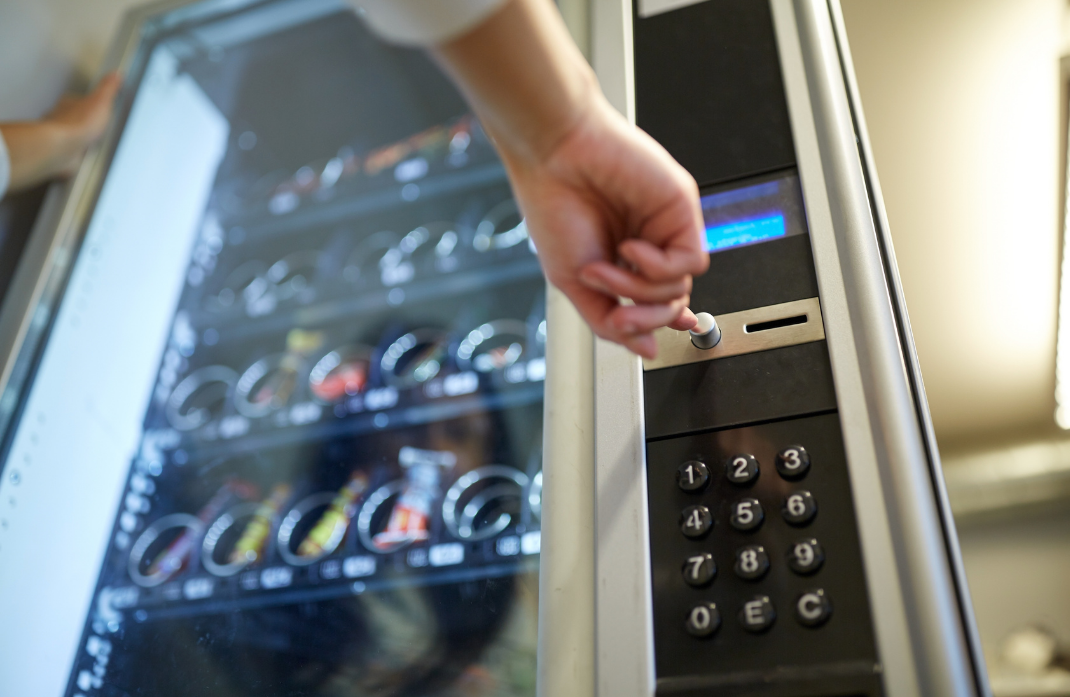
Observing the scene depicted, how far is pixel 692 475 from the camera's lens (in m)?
0.68

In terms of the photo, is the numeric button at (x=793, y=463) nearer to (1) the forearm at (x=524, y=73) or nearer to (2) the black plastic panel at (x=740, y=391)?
(2) the black plastic panel at (x=740, y=391)

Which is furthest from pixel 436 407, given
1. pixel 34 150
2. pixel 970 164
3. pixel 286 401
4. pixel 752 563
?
pixel 970 164

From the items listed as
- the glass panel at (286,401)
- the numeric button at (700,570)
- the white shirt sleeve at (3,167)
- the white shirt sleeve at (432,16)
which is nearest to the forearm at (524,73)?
the white shirt sleeve at (432,16)

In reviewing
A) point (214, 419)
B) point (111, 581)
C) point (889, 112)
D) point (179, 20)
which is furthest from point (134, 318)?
point (889, 112)

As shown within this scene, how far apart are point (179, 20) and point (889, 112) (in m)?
1.34

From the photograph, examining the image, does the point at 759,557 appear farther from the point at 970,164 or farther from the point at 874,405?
the point at 970,164

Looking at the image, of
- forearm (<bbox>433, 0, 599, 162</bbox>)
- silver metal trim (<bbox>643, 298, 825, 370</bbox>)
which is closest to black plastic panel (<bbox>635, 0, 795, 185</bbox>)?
silver metal trim (<bbox>643, 298, 825, 370</bbox>)

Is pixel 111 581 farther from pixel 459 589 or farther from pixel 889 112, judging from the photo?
pixel 889 112

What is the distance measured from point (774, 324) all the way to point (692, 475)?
0.55 feet

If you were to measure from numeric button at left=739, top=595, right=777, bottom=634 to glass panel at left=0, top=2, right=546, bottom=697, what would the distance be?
0.31 metres

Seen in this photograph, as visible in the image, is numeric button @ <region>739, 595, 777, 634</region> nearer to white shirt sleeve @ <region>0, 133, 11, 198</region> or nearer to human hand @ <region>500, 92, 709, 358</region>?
human hand @ <region>500, 92, 709, 358</region>

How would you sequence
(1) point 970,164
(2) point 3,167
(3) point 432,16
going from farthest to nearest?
(1) point 970,164 → (2) point 3,167 → (3) point 432,16

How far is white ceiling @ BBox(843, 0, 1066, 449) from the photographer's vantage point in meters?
1.43

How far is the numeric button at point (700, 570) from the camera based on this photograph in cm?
63
